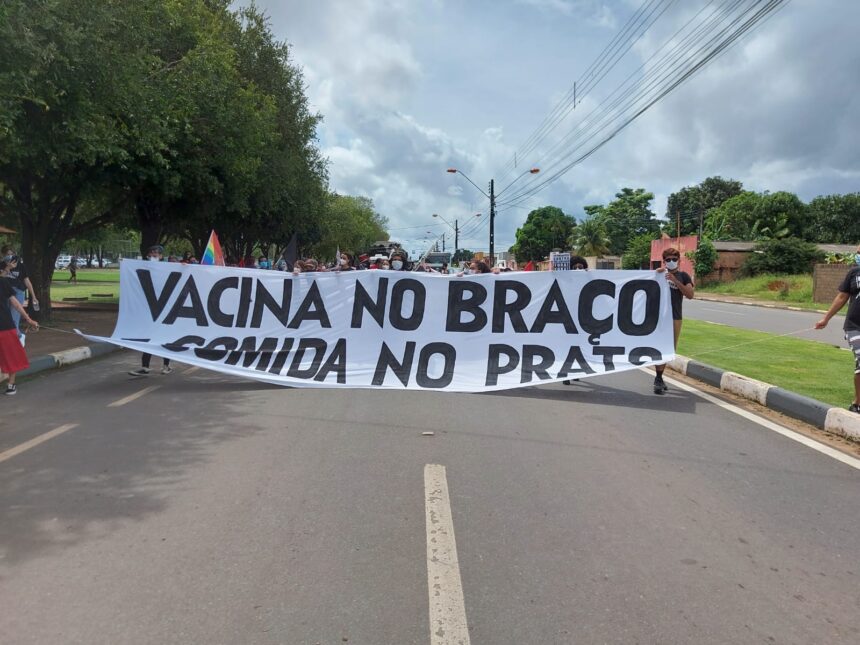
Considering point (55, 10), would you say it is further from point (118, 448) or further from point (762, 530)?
point (762, 530)

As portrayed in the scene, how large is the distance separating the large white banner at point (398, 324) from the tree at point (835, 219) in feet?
240

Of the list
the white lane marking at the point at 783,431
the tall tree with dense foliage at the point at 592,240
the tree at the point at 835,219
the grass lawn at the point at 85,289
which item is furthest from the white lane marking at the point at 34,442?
the tree at the point at 835,219

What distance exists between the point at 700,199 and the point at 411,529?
98.6m

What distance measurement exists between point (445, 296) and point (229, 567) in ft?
19.8

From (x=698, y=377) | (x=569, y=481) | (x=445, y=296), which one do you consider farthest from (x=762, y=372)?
(x=569, y=481)

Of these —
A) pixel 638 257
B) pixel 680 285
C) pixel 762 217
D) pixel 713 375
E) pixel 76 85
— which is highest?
pixel 762 217

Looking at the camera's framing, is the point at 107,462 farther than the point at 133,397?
No

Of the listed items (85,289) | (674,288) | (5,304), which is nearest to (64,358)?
(5,304)

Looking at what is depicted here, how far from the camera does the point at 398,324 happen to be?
30.4 ft

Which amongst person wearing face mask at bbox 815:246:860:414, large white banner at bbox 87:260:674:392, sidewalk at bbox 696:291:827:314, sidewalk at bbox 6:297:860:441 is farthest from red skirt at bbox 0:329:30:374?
sidewalk at bbox 696:291:827:314

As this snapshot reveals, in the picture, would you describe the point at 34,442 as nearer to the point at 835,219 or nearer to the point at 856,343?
the point at 856,343

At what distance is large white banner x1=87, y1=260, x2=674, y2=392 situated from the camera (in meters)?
8.83

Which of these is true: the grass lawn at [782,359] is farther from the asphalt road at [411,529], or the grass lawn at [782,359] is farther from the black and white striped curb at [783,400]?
the asphalt road at [411,529]

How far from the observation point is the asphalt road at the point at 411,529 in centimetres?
316
